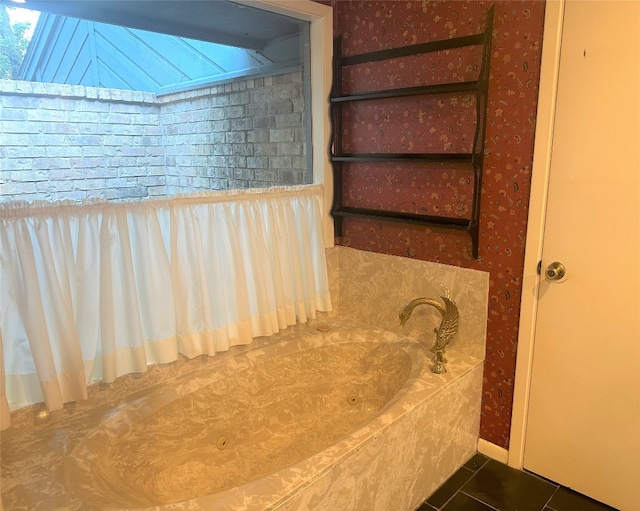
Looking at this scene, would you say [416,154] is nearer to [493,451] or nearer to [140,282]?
[140,282]

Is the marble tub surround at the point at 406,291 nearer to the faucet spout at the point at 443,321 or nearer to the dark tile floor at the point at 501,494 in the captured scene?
the faucet spout at the point at 443,321

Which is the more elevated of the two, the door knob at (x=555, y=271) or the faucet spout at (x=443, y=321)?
the door knob at (x=555, y=271)

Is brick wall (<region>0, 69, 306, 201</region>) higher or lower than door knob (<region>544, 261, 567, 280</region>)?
higher

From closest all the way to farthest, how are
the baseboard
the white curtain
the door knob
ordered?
the white curtain < the door knob < the baseboard

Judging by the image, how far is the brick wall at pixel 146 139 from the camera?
1598 millimetres

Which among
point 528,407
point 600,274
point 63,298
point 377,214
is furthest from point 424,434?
point 63,298

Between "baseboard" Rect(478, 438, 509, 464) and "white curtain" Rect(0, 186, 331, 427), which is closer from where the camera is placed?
"white curtain" Rect(0, 186, 331, 427)

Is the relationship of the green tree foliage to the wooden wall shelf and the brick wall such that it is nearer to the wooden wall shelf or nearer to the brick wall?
the brick wall

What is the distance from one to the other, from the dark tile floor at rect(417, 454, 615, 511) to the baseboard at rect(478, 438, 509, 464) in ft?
0.13

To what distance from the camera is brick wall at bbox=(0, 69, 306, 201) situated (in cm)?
160

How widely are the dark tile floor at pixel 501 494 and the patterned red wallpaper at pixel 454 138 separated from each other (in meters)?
0.16

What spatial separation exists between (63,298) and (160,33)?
116cm

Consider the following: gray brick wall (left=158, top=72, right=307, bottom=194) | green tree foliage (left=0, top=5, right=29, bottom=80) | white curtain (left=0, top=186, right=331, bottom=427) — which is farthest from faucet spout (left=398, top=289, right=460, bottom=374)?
green tree foliage (left=0, top=5, right=29, bottom=80)

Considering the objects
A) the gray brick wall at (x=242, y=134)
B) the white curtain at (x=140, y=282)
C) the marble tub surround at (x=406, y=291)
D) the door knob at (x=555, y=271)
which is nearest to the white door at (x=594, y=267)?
the door knob at (x=555, y=271)
